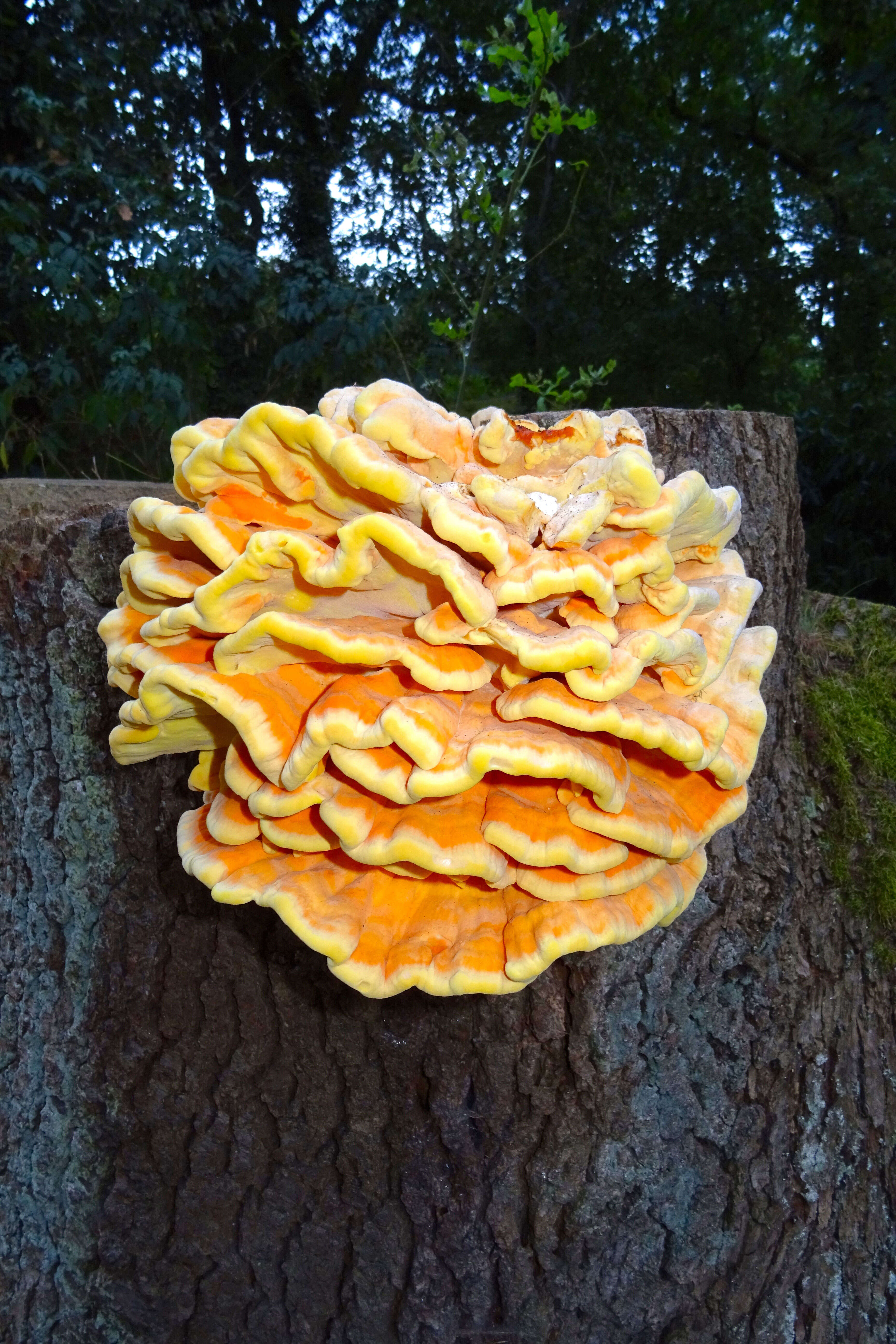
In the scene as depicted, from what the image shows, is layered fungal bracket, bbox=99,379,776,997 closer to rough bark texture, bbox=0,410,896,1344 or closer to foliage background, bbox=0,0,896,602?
rough bark texture, bbox=0,410,896,1344

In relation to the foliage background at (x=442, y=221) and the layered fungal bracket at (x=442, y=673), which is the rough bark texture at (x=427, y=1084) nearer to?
the layered fungal bracket at (x=442, y=673)

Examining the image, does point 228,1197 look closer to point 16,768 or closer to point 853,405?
point 16,768

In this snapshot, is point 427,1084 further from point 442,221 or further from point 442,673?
point 442,221

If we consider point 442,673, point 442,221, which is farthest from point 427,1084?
point 442,221

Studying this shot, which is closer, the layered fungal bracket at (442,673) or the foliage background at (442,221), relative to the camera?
the layered fungal bracket at (442,673)

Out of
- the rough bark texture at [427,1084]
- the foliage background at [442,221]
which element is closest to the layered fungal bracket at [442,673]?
the rough bark texture at [427,1084]

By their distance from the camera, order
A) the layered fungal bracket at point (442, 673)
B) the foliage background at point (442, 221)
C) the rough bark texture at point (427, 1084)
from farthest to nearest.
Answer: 1. the foliage background at point (442, 221)
2. the rough bark texture at point (427, 1084)
3. the layered fungal bracket at point (442, 673)
